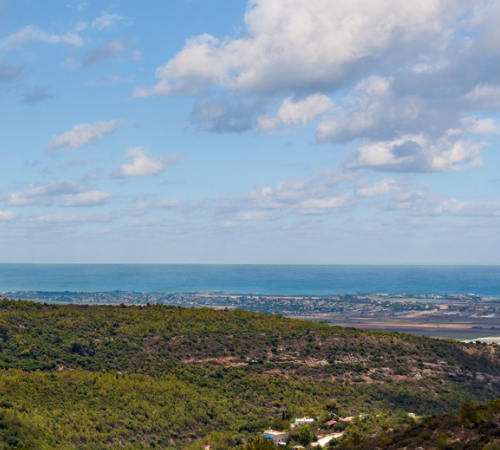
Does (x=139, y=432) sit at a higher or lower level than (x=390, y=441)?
lower

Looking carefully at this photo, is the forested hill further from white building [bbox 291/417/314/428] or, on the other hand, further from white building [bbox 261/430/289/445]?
white building [bbox 291/417/314/428]

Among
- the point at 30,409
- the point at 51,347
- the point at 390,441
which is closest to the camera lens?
the point at 390,441

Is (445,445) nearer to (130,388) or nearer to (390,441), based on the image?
(390,441)

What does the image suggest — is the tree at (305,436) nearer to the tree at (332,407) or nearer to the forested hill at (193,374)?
the forested hill at (193,374)

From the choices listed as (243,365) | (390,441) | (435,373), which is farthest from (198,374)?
(390,441)

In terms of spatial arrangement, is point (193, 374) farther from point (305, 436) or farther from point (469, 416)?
point (469, 416)

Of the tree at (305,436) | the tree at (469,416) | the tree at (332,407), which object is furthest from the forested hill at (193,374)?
the tree at (469,416)

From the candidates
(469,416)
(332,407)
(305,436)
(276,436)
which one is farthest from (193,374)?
(469,416)

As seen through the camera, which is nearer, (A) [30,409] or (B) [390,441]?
(B) [390,441]
